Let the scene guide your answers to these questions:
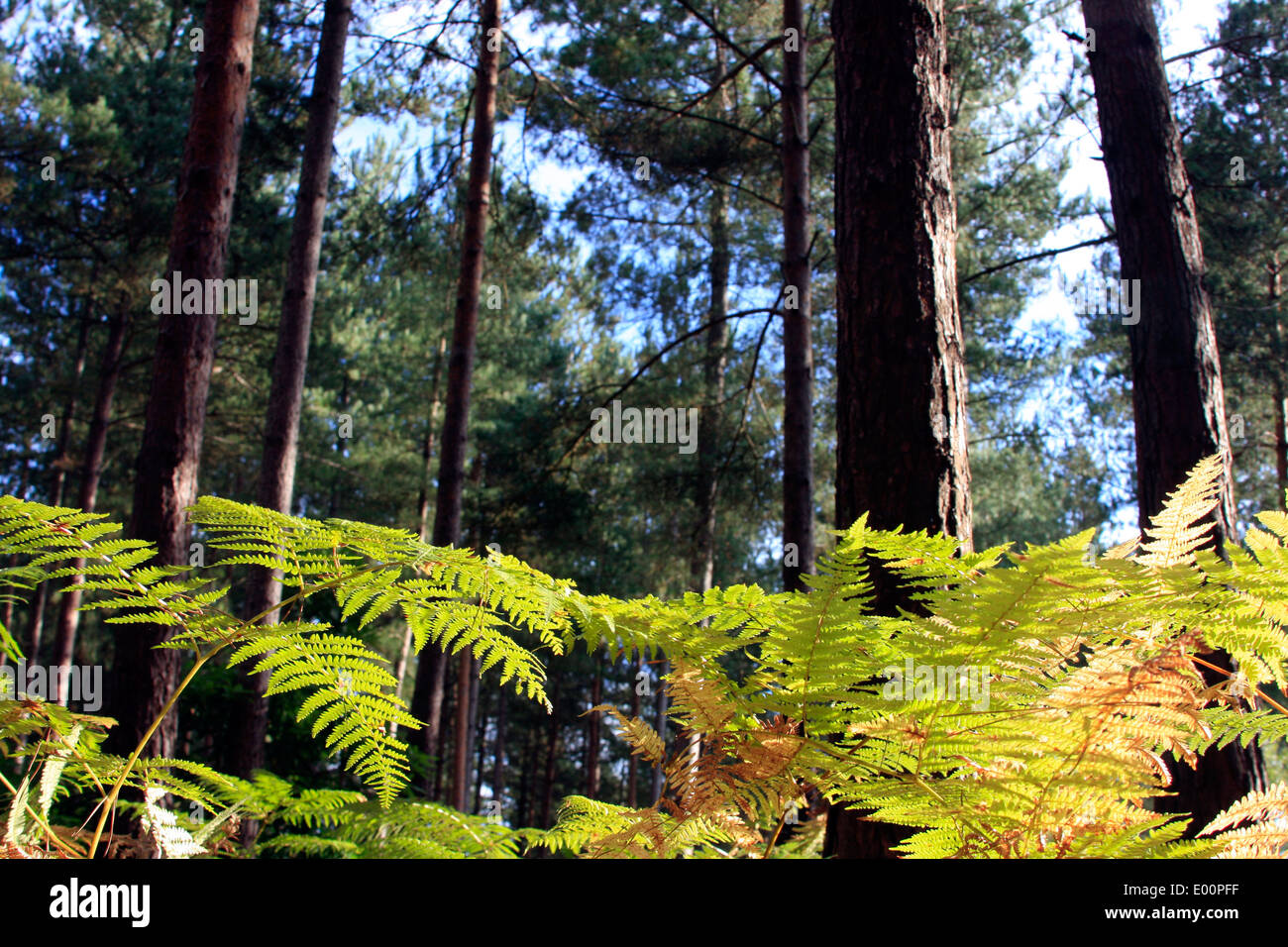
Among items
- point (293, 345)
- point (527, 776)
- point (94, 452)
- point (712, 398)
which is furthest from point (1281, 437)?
point (527, 776)

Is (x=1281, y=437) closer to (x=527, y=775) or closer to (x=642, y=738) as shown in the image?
(x=642, y=738)

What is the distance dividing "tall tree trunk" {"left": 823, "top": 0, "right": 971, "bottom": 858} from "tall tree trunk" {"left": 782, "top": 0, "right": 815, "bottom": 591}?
248 inches

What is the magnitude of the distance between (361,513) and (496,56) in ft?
45.2

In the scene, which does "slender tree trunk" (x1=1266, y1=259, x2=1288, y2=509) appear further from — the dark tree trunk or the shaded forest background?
the dark tree trunk

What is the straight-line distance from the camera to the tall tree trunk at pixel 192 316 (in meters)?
4.60

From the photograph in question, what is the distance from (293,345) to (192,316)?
2.77 m

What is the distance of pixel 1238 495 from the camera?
17.3m

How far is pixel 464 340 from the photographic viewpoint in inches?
377

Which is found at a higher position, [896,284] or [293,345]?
[293,345]

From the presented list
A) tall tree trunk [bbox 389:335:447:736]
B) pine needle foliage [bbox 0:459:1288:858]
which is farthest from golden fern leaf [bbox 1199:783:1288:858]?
tall tree trunk [bbox 389:335:447:736]

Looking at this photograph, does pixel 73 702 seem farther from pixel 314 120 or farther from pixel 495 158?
pixel 495 158

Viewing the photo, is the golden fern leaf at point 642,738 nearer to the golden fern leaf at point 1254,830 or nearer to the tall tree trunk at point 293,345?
the golden fern leaf at point 1254,830

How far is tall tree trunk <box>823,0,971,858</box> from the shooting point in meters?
1.88
